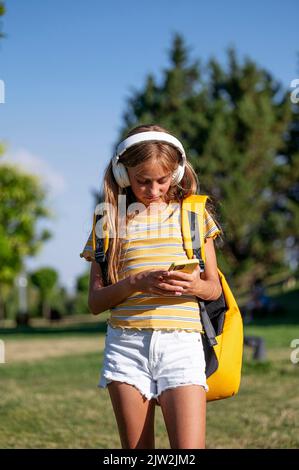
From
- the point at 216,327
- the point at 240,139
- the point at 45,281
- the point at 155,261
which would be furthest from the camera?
the point at 45,281

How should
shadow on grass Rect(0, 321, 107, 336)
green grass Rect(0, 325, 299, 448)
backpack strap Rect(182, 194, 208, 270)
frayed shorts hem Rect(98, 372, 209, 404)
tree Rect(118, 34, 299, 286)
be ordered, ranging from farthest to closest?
1. tree Rect(118, 34, 299, 286)
2. shadow on grass Rect(0, 321, 107, 336)
3. green grass Rect(0, 325, 299, 448)
4. backpack strap Rect(182, 194, 208, 270)
5. frayed shorts hem Rect(98, 372, 209, 404)

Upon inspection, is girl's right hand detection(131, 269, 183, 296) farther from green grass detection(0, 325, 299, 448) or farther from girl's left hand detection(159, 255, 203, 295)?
green grass detection(0, 325, 299, 448)

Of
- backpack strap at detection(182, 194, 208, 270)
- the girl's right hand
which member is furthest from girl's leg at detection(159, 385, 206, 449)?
backpack strap at detection(182, 194, 208, 270)

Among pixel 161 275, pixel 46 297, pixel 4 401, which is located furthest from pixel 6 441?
pixel 46 297

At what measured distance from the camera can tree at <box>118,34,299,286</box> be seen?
121ft

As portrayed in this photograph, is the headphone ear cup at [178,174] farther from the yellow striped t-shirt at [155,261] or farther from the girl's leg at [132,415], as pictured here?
the girl's leg at [132,415]

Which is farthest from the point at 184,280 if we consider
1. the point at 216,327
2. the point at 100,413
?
the point at 100,413

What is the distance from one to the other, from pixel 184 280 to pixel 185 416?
Answer: 51 cm

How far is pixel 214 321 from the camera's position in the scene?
3.29 m

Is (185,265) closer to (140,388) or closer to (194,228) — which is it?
(194,228)

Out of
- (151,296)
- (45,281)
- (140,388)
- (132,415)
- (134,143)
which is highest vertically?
(45,281)

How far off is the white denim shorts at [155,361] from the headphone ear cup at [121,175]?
601 mm

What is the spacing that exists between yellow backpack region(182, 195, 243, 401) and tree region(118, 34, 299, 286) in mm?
32725

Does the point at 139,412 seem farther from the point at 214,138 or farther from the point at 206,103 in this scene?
the point at 206,103
